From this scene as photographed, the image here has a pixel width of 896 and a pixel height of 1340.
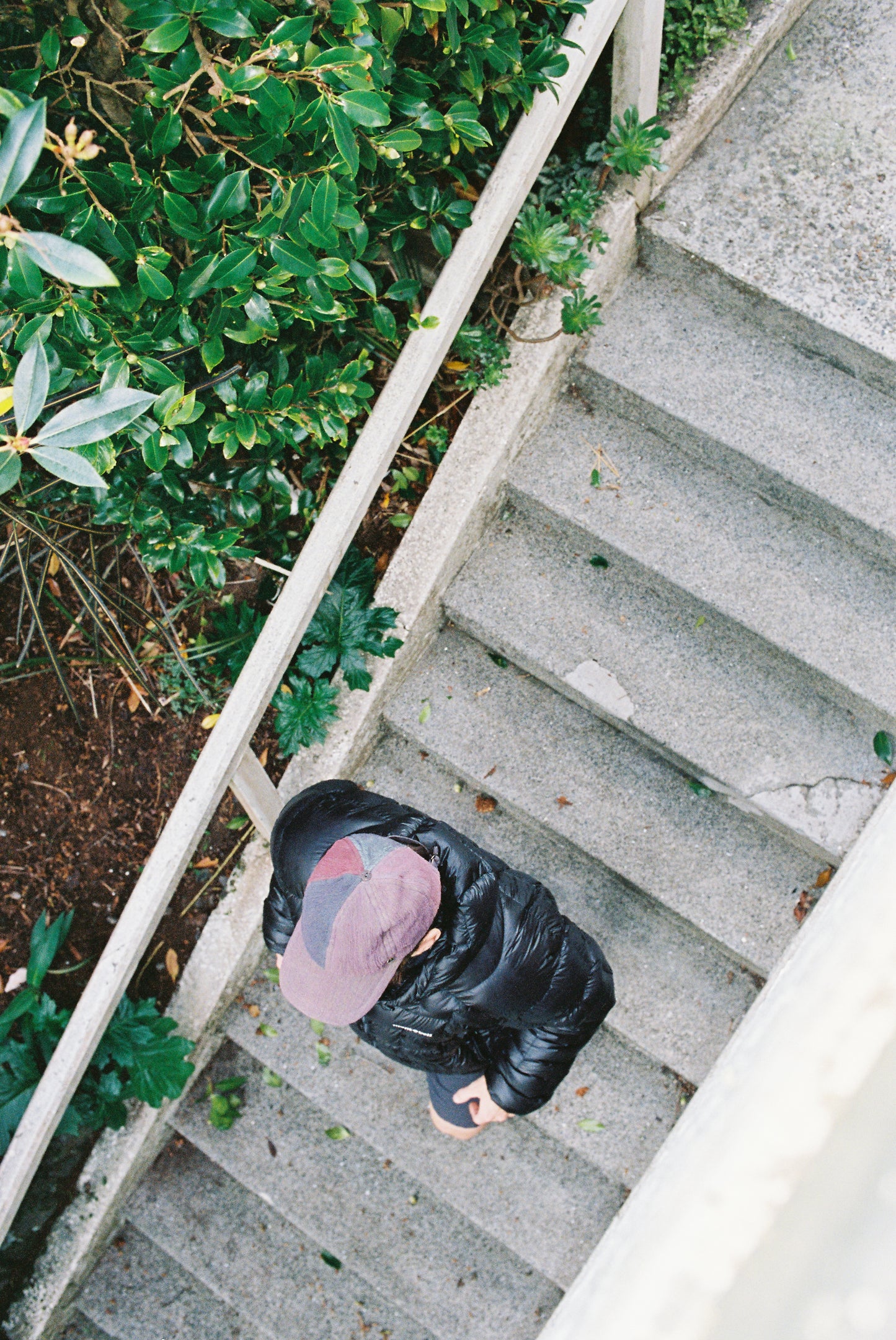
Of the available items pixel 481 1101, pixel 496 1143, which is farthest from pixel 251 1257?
pixel 481 1101

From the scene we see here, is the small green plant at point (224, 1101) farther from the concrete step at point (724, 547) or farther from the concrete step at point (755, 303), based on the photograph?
the concrete step at point (755, 303)

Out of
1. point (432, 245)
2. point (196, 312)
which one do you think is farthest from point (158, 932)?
point (432, 245)

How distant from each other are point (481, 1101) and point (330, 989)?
3.63 ft

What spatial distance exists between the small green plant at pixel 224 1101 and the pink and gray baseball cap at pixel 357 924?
1.49m

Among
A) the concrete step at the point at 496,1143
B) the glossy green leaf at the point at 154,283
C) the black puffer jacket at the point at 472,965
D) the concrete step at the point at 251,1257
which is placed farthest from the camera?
the concrete step at the point at 251,1257

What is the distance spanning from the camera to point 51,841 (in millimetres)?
2881

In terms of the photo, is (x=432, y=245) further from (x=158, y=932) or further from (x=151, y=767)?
(x=158, y=932)

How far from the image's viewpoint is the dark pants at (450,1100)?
8.69ft

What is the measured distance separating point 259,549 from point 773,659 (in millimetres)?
1627

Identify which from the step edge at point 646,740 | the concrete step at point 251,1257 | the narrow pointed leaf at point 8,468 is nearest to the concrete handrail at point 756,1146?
the narrow pointed leaf at point 8,468

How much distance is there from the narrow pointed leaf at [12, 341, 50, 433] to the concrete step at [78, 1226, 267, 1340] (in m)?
3.13

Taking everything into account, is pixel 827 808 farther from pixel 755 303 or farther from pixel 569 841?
pixel 755 303

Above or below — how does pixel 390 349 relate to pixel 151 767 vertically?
above

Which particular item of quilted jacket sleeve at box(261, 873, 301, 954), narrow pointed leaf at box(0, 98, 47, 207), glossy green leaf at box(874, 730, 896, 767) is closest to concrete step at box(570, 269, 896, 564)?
glossy green leaf at box(874, 730, 896, 767)
